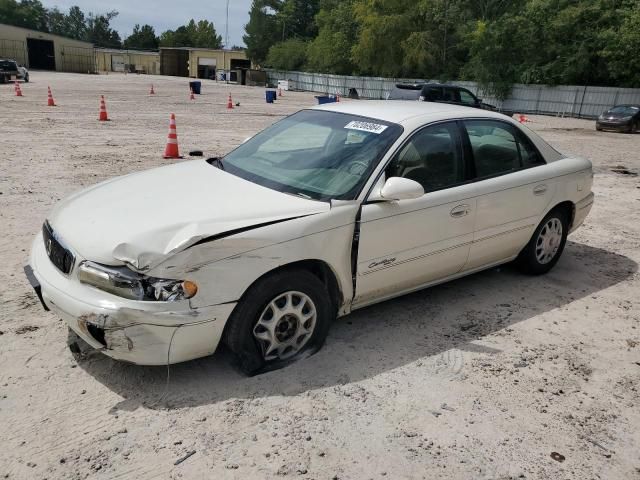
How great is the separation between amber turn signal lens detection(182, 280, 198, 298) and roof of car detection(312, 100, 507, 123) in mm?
1973

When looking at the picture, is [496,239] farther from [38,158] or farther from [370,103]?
[38,158]

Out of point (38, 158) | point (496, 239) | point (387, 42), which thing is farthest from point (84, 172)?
point (387, 42)

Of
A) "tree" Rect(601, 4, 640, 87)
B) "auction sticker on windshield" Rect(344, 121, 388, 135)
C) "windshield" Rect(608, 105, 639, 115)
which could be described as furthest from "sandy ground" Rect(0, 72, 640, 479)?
"tree" Rect(601, 4, 640, 87)

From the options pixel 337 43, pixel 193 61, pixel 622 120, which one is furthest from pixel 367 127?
pixel 193 61

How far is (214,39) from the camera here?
128m

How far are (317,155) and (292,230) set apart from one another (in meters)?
0.95

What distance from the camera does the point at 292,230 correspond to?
10.3ft

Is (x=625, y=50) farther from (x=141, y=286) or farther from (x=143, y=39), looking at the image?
(x=143, y=39)

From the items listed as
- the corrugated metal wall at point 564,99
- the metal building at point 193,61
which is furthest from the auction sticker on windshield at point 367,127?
the metal building at point 193,61

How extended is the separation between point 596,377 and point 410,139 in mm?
2030

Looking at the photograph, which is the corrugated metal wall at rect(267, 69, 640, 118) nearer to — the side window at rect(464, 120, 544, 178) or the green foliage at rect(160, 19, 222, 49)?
the side window at rect(464, 120, 544, 178)

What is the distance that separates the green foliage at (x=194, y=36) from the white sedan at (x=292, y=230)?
13121 cm

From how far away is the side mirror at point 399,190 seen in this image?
11.2 feet

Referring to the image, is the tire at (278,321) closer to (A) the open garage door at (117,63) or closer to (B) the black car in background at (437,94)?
(B) the black car in background at (437,94)
